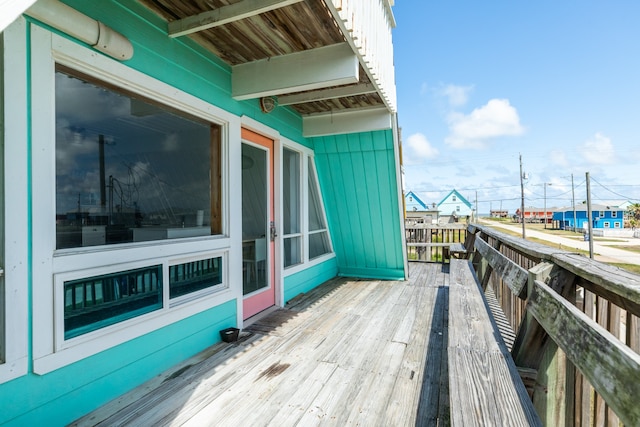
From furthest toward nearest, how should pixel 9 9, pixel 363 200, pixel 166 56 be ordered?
pixel 363 200
pixel 166 56
pixel 9 9

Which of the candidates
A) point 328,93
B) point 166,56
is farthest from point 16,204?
point 328,93

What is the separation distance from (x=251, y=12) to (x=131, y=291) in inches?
76.1

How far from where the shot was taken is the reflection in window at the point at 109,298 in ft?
5.84

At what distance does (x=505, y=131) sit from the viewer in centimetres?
7888

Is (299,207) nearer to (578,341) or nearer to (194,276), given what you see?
(194,276)

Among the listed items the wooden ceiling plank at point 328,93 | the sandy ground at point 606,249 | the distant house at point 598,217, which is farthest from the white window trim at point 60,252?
the distant house at point 598,217

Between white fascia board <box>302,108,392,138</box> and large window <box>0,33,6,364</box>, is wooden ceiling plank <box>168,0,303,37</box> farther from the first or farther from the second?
white fascia board <box>302,108,392,138</box>

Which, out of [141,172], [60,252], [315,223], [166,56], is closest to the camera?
Result: [60,252]

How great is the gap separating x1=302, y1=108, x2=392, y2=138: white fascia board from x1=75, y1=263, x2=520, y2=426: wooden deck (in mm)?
2321

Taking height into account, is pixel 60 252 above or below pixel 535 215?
above

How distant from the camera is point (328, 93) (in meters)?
3.43

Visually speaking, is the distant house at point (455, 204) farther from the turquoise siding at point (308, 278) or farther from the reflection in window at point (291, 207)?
the reflection in window at point (291, 207)

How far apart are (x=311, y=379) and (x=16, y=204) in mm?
1959

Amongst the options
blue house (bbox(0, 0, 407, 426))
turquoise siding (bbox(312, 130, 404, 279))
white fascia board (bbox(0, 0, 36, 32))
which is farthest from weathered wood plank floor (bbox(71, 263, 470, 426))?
white fascia board (bbox(0, 0, 36, 32))
